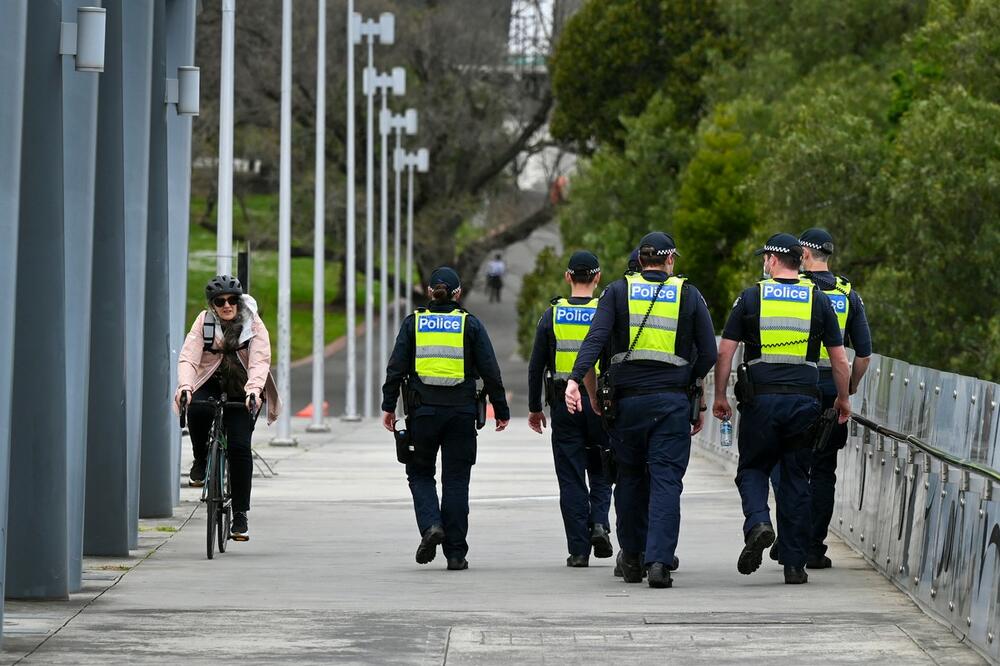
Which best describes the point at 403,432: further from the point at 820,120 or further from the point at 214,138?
the point at 214,138

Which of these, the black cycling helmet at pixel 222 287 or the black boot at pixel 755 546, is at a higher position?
the black cycling helmet at pixel 222 287

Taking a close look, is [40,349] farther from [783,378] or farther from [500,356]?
[500,356]

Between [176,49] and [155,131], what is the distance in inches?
95.3

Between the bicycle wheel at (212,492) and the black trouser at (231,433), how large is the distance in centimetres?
21


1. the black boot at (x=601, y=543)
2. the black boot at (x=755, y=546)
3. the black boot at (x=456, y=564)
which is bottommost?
the black boot at (x=456, y=564)

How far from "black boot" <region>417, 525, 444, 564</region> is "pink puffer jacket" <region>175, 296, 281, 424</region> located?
151 centimetres

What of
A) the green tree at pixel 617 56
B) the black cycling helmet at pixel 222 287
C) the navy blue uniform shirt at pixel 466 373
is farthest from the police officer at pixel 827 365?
the green tree at pixel 617 56

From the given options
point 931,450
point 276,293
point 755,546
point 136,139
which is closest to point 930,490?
point 931,450

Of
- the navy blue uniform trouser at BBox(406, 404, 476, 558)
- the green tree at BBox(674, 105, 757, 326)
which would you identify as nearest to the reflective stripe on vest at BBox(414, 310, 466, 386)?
the navy blue uniform trouser at BBox(406, 404, 476, 558)

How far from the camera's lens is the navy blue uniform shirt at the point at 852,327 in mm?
13391

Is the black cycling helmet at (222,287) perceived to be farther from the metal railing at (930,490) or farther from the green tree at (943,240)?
the green tree at (943,240)

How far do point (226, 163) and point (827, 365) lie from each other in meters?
13.7

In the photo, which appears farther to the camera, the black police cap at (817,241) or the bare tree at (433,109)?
the bare tree at (433,109)

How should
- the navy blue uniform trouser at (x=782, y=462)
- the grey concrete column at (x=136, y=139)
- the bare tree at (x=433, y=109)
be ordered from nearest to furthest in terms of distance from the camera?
the navy blue uniform trouser at (x=782, y=462), the grey concrete column at (x=136, y=139), the bare tree at (x=433, y=109)
